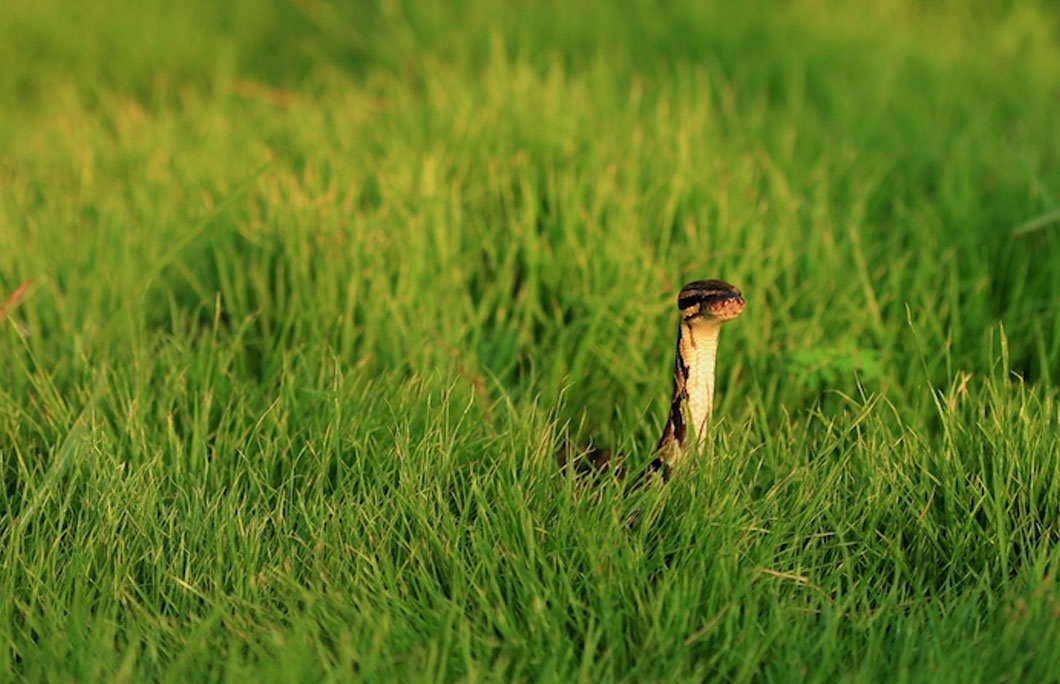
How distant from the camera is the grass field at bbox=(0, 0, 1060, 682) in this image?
86.2 inches

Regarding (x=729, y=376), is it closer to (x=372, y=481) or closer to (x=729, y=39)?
(x=372, y=481)

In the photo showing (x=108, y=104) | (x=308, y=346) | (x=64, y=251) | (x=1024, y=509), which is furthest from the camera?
(x=108, y=104)

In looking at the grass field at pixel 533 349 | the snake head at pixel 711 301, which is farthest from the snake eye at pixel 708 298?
the grass field at pixel 533 349

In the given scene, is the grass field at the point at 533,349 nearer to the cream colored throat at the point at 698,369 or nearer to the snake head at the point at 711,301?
the cream colored throat at the point at 698,369

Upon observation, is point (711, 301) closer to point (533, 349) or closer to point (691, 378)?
point (691, 378)

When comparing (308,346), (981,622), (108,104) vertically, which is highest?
(108,104)

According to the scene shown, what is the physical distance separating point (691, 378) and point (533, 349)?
0.75 metres

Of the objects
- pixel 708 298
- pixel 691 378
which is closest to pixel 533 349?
pixel 691 378

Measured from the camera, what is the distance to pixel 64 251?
375 centimetres

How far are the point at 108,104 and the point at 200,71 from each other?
75 cm

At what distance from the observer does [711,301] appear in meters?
2.53

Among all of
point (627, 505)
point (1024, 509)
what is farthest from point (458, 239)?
point (1024, 509)

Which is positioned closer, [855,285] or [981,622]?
[981,622]

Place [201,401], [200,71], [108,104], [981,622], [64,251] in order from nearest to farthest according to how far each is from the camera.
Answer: [981,622] < [201,401] < [64,251] < [108,104] < [200,71]
